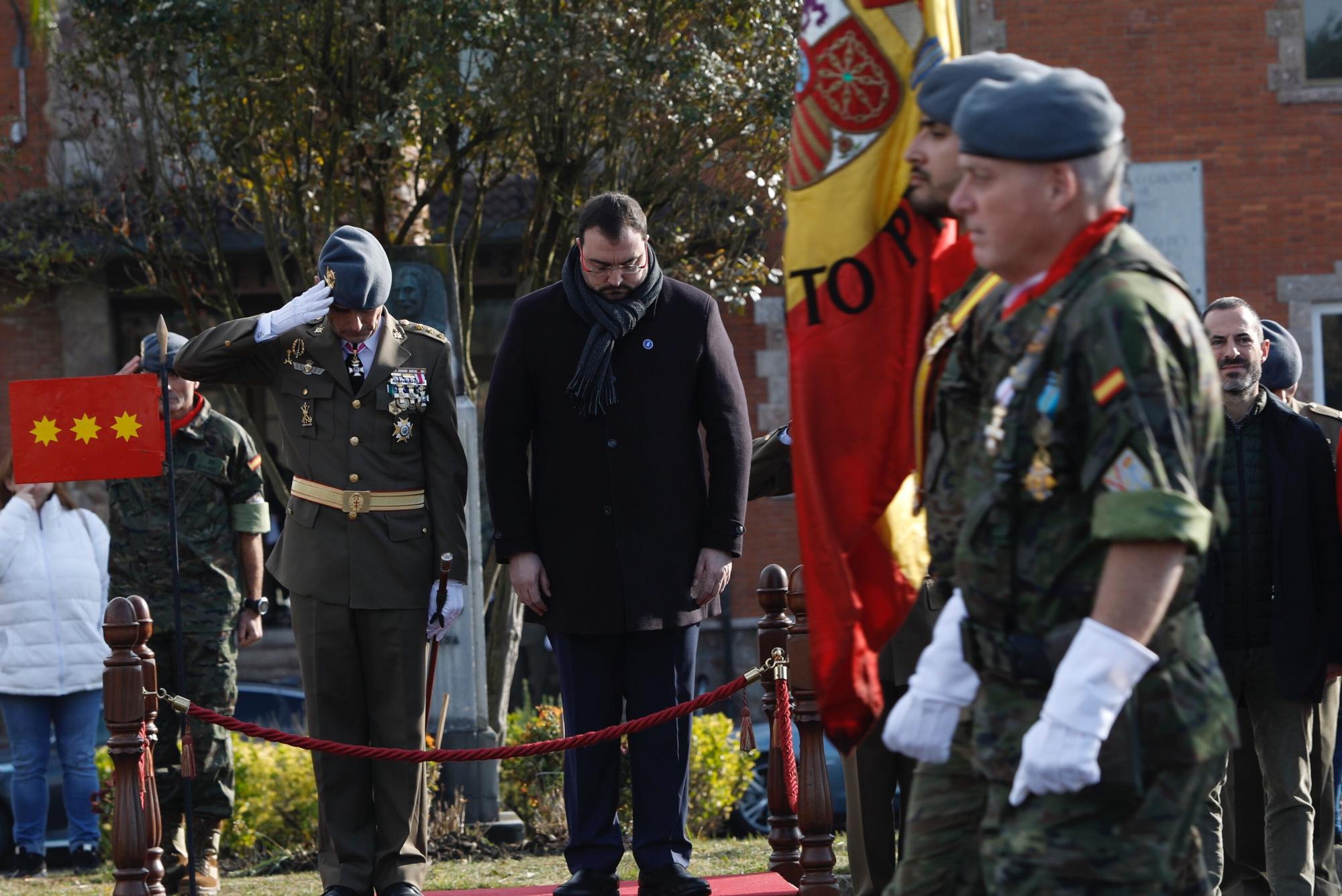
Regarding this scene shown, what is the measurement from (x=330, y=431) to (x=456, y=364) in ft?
11.8

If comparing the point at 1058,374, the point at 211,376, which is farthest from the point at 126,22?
the point at 1058,374

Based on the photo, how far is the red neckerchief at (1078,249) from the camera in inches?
111

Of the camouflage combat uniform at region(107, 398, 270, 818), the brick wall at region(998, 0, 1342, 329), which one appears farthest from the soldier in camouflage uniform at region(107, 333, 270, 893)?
the brick wall at region(998, 0, 1342, 329)

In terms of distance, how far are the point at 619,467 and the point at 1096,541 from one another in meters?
2.78

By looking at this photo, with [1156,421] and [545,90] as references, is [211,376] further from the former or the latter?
[545,90]


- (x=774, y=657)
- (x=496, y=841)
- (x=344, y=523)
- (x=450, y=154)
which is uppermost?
(x=450, y=154)

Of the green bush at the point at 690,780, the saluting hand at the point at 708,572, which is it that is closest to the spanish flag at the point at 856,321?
the saluting hand at the point at 708,572

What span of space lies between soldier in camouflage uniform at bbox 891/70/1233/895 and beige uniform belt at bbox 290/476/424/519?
2.98 m

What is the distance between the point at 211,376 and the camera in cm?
565

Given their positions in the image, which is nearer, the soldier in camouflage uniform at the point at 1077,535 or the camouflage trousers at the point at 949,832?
the soldier in camouflage uniform at the point at 1077,535

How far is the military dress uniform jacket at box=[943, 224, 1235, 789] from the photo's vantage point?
2650 mm

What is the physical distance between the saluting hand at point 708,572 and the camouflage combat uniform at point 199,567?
2.57 m

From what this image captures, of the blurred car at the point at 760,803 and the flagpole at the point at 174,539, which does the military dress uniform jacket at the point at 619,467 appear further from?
Answer: the blurred car at the point at 760,803

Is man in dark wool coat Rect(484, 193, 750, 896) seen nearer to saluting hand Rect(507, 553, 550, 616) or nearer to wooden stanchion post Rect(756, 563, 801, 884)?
saluting hand Rect(507, 553, 550, 616)
